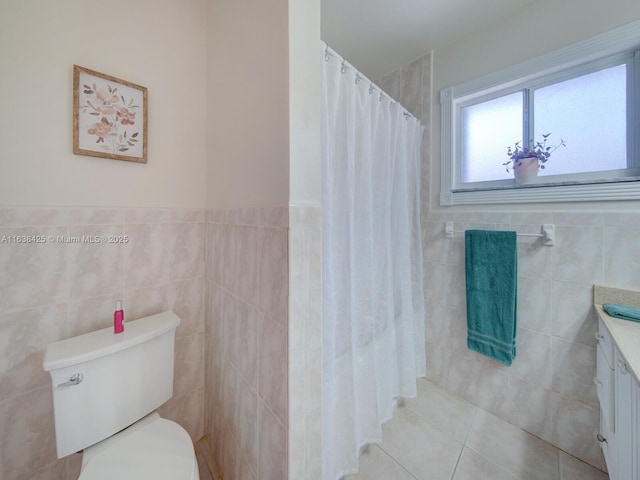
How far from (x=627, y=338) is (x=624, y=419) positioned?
280 mm

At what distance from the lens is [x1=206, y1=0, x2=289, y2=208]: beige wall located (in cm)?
79

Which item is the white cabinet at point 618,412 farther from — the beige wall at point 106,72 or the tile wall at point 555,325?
the beige wall at point 106,72

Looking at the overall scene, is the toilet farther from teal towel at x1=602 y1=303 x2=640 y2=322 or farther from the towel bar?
the towel bar

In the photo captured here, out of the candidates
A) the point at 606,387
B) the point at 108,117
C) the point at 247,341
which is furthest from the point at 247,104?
the point at 606,387

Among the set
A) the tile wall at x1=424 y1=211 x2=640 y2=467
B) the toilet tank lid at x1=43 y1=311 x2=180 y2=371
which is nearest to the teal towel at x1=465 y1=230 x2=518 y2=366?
the tile wall at x1=424 y1=211 x2=640 y2=467

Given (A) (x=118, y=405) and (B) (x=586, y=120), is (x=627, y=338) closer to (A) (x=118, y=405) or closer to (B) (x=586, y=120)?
(B) (x=586, y=120)

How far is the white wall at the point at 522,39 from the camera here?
118cm

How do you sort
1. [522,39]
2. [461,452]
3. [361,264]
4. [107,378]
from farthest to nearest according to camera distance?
[522,39], [461,452], [361,264], [107,378]

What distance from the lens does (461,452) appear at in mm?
1301

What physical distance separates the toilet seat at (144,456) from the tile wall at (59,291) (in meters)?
0.29

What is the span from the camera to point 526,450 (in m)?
1.31

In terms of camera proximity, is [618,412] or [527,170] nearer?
[618,412]

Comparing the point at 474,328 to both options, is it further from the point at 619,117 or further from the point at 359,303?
the point at 619,117

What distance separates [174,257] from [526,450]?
2261 mm
